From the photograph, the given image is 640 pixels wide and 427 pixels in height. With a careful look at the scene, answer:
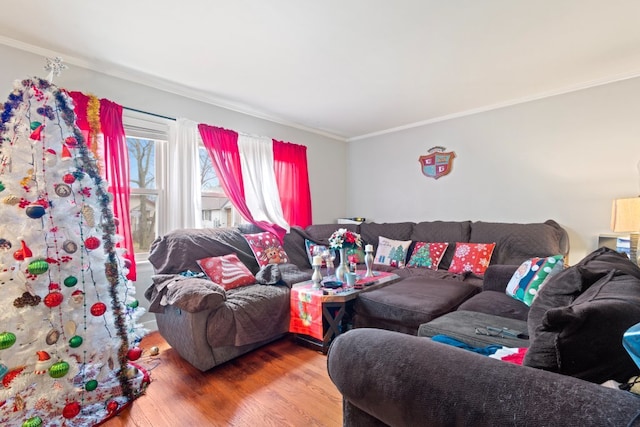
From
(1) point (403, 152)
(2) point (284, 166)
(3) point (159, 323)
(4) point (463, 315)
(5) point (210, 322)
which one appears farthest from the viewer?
(1) point (403, 152)

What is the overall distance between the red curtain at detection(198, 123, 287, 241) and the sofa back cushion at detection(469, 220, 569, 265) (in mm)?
2288

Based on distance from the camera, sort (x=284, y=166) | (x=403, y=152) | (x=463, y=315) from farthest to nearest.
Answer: (x=403, y=152) < (x=284, y=166) < (x=463, y=315)

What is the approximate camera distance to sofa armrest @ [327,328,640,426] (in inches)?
23.2

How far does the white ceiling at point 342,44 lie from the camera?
1846mm

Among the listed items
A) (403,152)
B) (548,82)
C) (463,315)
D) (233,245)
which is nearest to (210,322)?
(233,245)

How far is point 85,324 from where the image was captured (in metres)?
1.64

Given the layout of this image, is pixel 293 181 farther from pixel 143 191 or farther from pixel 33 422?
pixel 33 422

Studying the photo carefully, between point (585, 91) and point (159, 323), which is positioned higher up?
point (585, 91)

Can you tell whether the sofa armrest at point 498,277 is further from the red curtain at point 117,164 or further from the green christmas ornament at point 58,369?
the red curtain at point 117,164

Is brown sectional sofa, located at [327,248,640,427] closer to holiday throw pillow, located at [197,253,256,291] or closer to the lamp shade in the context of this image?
holiday throw pillow, located at [197,253,256,291]

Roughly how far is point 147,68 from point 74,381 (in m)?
2.32

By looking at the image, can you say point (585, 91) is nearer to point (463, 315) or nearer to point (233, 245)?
point (463, 315)

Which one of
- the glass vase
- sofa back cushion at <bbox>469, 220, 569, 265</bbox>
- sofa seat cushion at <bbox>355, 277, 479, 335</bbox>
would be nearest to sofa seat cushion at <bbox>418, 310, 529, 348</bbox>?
sofa seat cushion at <bbox>355, 277, 479, 335</bbox>

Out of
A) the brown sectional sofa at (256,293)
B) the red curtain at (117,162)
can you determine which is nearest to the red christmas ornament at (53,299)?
the brown sectional sofa at (256,293)
